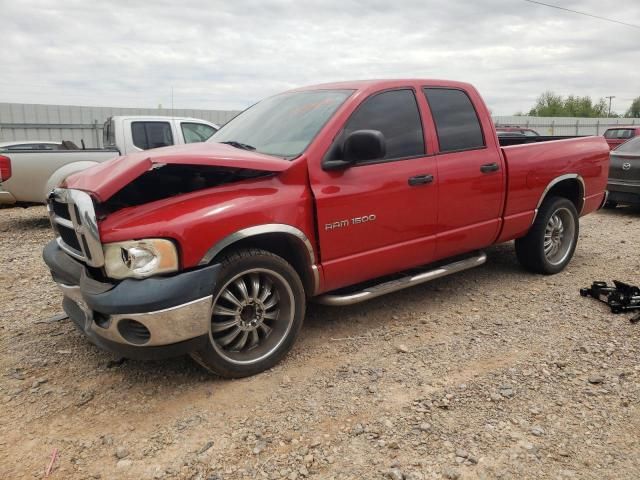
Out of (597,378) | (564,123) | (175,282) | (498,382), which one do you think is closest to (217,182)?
(175,282)

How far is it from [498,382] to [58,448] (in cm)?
257

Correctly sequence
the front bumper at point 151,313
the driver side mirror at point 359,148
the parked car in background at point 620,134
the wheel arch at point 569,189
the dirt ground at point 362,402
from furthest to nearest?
the parked car in background at point 620,134, the wheel arch at point 569,189, the driver side mirror at point 359,148, the front bumper at point 151,313, the dirt ground at point 362,402

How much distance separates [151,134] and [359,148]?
6613 mm

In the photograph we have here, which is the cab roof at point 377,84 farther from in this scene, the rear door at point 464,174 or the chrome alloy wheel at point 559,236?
the chrome alloy wheel at point 559,236

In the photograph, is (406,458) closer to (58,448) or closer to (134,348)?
Answer: (134,348)

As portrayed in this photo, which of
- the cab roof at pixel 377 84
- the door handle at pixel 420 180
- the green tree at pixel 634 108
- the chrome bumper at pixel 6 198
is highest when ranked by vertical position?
the green tree at pixel 634 108

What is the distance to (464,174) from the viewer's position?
4262 mm

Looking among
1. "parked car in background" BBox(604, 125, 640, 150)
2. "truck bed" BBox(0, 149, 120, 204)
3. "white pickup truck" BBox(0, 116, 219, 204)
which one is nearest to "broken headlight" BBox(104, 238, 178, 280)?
"white pickup truck" BBox(0, 116, 219, 204)

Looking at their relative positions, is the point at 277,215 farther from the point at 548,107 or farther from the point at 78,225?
the point at 548,107

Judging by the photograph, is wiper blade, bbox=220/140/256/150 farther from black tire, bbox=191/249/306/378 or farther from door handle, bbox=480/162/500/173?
door handle, bbox=480/162/500/173

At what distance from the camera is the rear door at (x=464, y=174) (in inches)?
165

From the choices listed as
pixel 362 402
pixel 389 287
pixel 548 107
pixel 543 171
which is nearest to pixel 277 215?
pixel 389 287

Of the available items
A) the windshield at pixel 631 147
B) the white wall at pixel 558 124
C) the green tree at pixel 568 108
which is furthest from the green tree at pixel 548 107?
the windshield at pixel 631 147

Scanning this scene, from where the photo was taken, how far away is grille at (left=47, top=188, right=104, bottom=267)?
2.85m
